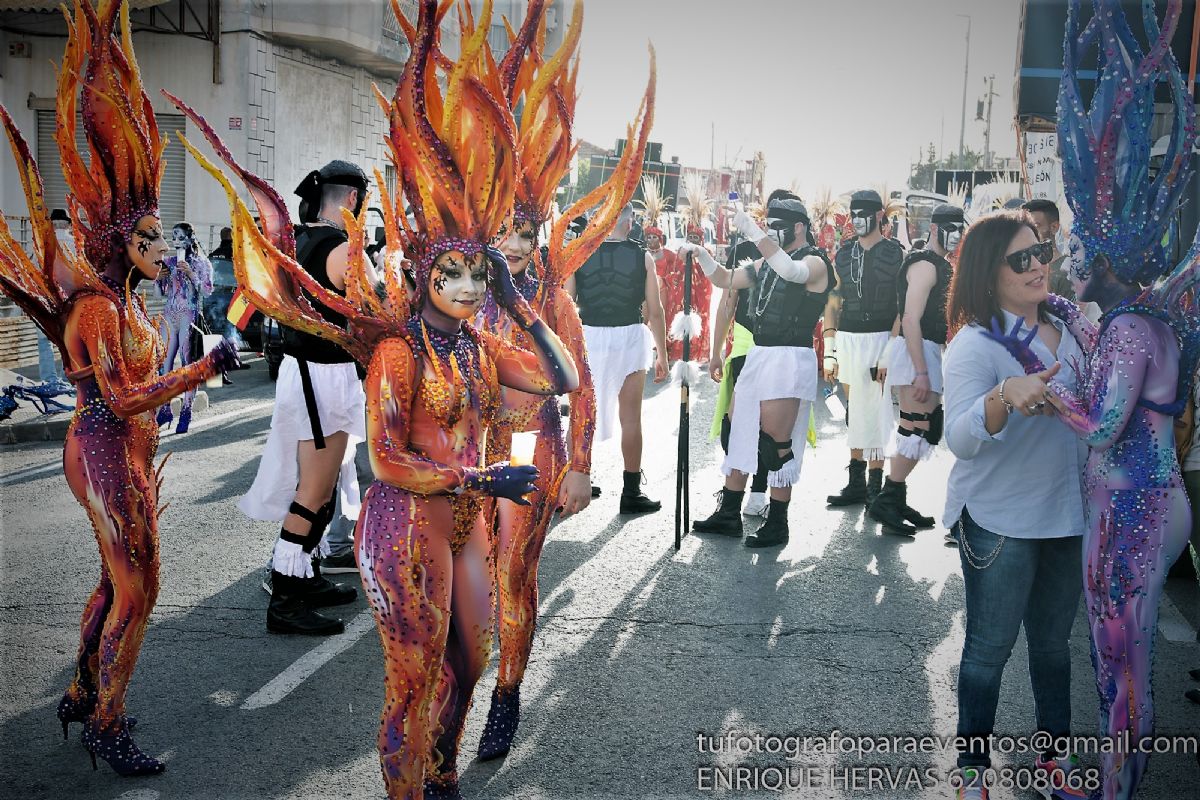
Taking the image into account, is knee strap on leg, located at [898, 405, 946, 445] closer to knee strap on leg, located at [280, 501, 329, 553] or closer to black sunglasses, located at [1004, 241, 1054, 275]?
black sunglasses, located at [1004, 241, 1054, 275]

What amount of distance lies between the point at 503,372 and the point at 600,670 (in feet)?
6.64

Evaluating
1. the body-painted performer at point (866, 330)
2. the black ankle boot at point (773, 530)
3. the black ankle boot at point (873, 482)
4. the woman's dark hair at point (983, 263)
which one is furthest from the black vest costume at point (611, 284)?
the woman's dark hair at point (983, 263)

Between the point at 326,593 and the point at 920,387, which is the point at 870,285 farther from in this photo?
the point at 326,593

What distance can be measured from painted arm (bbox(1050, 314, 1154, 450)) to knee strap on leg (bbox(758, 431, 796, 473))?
3.85 m

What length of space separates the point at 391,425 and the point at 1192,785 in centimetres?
309

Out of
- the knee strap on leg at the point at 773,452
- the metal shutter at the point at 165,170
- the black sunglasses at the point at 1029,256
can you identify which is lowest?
the knee strap on leg at the point at 773,452

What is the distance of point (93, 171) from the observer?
13.0 ft

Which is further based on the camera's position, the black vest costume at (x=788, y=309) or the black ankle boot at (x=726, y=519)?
the black ankle boot at (x=726, y=519)

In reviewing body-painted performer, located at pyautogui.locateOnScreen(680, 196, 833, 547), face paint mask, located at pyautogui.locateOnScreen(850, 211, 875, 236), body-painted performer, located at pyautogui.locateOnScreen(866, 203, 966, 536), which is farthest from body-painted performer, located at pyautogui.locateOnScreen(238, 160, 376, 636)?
face paint mask, located at pyautogui.locateOnScreen(850, 211, 875, 236)

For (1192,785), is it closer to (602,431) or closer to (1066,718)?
(1066,718)

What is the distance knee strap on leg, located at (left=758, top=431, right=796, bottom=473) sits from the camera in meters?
7.24

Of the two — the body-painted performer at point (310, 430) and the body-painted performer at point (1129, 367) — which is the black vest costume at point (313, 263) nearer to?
the body-painted performer at point (310, 430)

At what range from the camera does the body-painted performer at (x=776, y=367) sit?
7223 millimetres

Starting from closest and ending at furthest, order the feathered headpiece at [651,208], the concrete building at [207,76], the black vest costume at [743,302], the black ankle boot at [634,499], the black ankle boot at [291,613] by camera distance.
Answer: the black ankle boot at [291,613]
the black vest costume at [743,302]
the black ankle boot at [634,499]
the feathered headpiece at [651,208]
the concrete building at [207,76]
